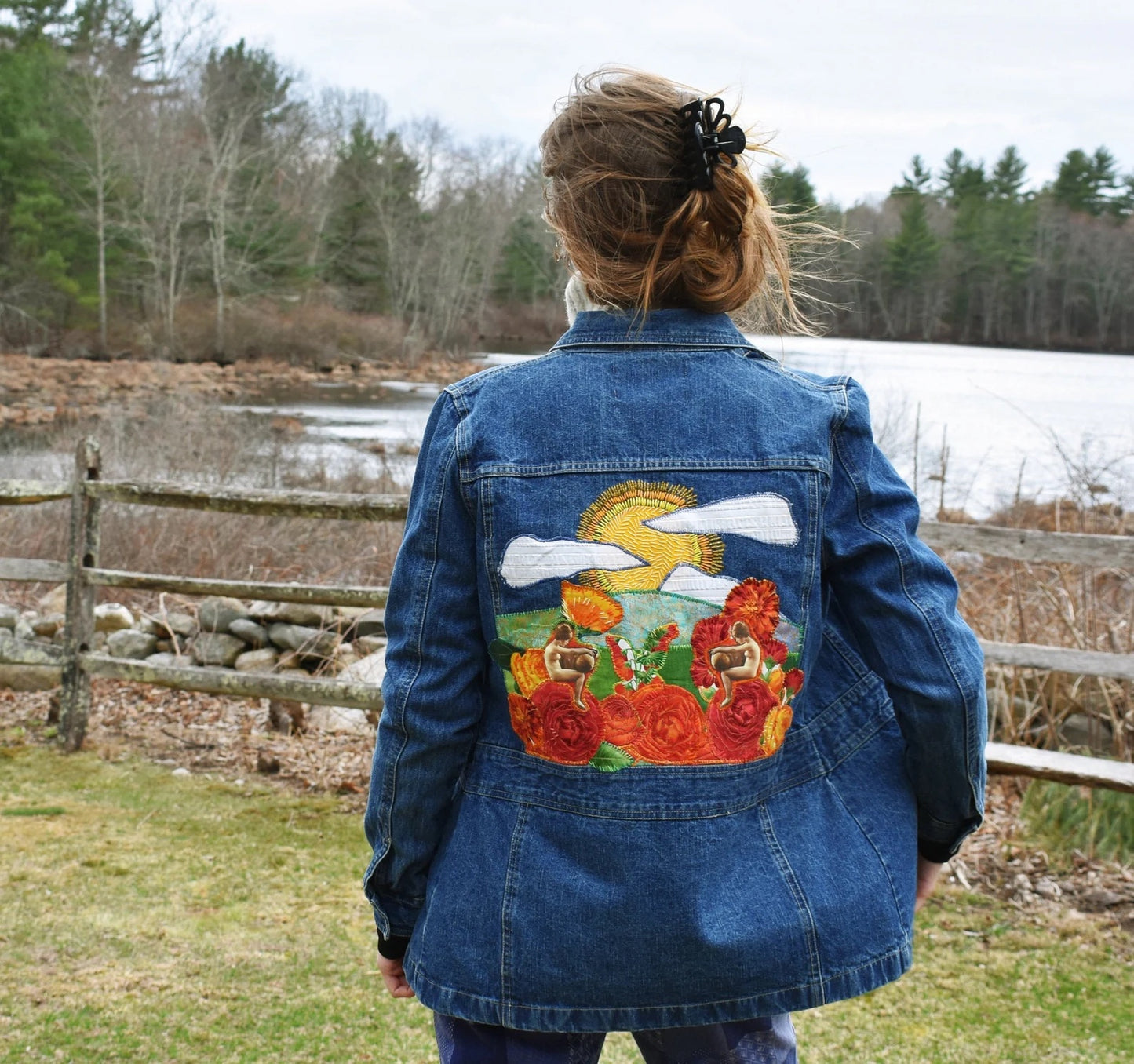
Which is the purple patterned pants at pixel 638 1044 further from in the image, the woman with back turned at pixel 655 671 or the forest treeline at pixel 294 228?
the forest treeline at pixel 294 228

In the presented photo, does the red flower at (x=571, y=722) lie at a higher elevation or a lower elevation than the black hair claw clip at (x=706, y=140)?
lower

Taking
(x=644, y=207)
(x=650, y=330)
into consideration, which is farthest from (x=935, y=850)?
(x=644, y=207)

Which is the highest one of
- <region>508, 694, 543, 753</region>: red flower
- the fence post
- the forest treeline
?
the forest treeline

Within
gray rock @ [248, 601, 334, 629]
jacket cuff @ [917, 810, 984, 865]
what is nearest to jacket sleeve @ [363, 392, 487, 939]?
jacket cuff @ [917, 810, 984, 865]

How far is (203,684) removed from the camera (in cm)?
414

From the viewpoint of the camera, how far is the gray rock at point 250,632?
19.3ft

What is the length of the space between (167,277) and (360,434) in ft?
83.9

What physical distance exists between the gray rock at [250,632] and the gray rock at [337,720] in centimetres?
93

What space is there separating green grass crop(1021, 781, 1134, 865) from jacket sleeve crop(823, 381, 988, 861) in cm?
268

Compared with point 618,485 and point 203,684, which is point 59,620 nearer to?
point 203,684

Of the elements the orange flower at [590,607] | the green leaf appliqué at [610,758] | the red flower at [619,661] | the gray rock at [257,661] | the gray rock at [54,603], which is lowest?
the gray rock at [54,603]

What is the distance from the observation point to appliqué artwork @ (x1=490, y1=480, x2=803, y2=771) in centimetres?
118

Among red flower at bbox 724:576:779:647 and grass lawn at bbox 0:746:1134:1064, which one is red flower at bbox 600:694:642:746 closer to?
red flower at bbox 724:576:779:647

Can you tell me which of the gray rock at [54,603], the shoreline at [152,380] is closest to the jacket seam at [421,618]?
the gray rock at [54,603]
